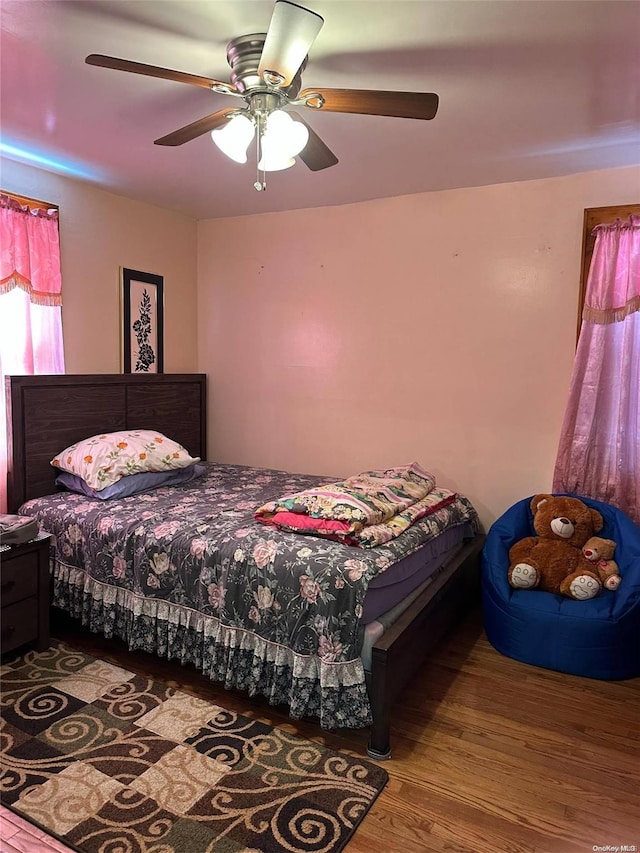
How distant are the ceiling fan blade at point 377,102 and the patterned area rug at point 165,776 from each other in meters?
2.21

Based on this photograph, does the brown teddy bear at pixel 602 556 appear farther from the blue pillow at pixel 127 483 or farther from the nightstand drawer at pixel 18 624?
the nightstand drawer at pixel 18 624

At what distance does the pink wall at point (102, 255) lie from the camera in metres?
3.50

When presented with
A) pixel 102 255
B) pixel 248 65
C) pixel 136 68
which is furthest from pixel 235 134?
pixel 102 255

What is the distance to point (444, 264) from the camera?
3.61 metres

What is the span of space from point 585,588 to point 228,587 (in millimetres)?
1681

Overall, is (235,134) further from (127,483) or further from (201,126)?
(127,483)

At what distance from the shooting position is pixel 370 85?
225cm

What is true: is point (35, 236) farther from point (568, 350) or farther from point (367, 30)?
point (568, 350)

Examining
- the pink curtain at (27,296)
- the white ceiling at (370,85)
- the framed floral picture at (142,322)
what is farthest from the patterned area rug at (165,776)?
the white ceiling at (370,85)

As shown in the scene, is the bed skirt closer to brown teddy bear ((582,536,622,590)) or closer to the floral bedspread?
the floral bedspread

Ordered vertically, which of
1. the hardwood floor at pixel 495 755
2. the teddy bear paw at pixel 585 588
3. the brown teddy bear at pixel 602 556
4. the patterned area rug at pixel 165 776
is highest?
the brown teddy bear at pixel 602 556

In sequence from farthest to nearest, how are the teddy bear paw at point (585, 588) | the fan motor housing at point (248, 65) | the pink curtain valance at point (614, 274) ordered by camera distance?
the pink curtain valance at point (614, 274) → the teddy bear paw at point (585, 588) → the fan motor housing at point (248, 65)

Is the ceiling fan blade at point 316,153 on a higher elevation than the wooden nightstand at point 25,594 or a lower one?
higher

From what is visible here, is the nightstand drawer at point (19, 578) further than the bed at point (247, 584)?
Yes
